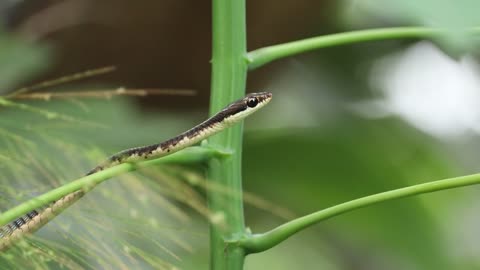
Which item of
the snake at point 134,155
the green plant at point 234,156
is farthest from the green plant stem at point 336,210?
the snake at point 134,155

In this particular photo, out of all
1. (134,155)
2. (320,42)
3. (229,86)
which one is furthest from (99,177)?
(320,42)

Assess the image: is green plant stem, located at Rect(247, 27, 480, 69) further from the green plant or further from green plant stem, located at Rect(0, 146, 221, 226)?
green plant stem, located at Rect(0, 146, 221, 226)

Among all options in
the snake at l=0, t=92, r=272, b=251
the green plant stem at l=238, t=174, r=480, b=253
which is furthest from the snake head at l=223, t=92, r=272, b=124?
Answer: the green plant stem at l=238, t=174, r=480, b=253

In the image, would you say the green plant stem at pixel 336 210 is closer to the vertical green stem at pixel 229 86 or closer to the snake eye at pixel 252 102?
the vertical green stem at pixel 229 86

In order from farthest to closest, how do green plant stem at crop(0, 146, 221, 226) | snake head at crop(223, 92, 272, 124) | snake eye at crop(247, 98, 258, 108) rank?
snake eye at crop(247, 98, 258, 108) < snake head at crop(223, 92, 272, 124) < green plant stem at crop(0, 146, 221, 226)

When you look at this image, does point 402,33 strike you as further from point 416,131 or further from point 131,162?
point 416,131

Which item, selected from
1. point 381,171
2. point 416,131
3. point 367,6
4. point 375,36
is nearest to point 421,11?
point 367,6
